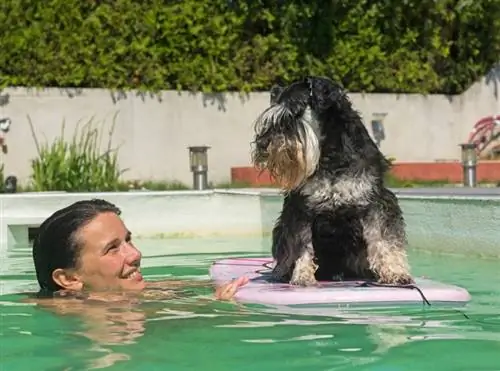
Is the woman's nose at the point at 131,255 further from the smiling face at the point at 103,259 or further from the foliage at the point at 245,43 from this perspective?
the foliage at the point at 245,43

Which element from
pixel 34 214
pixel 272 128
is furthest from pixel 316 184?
pixel 34 214

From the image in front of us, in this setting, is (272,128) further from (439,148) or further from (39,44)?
(439,148)

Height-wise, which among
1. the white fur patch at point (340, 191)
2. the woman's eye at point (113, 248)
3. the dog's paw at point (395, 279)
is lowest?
the dog's paw at point (395, 279)

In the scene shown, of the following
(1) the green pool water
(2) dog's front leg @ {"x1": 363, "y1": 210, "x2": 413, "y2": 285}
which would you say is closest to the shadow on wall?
(1) the green pool water

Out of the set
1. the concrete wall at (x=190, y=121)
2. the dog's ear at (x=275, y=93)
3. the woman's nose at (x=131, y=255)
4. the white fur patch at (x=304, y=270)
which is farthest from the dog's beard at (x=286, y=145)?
the concrete wall at (x=190, y=121)

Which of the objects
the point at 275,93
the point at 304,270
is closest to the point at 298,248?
the point at 304,270

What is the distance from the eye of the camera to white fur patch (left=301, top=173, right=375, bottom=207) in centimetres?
508

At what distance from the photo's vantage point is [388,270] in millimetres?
5102

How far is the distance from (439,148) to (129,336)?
12.4 metres

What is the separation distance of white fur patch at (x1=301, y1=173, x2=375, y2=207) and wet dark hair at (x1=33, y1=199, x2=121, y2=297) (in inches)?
41.1

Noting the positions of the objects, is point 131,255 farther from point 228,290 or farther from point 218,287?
point 218,287

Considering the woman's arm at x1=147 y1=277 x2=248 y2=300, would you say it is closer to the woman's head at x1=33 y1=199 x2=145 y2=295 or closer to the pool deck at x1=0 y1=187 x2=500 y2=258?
the woman's head at x1=33 y1=199 x2=145 y2=295

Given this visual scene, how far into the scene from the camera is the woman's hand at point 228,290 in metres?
5.05

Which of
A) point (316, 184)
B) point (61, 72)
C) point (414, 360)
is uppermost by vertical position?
point (61, 72)
